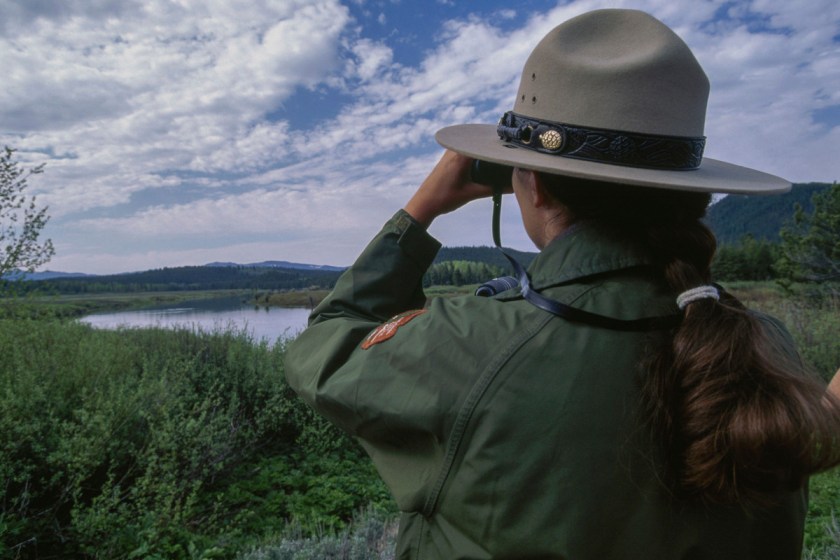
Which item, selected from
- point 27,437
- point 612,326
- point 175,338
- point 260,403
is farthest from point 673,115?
point 175,338

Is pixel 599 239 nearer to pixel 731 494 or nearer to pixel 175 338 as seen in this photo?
pixel 731 494

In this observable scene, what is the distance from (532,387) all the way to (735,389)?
30 cm

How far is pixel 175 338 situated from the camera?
29.7ft

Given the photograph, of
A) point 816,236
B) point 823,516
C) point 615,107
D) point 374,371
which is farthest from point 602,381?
point 816,236

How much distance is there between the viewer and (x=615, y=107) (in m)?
1.04

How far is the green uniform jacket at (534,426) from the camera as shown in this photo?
2.76 ft

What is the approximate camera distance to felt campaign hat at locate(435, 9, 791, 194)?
3.37ft

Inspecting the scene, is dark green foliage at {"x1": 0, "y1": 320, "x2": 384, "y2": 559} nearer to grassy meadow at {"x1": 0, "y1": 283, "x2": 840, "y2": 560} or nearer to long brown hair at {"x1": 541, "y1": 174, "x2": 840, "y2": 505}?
grassy meadow at {"x1": 0, "y1": 283, "x2": 840, "y2": 560}

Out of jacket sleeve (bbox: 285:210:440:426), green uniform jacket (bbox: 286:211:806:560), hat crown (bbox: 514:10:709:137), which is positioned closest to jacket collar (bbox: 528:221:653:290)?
green uniform jacket (bbox: 286:211:806:560)

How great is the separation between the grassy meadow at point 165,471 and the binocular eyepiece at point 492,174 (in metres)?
2.44

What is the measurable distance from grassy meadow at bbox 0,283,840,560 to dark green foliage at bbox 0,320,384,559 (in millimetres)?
15

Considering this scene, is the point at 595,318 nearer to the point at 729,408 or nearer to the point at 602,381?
the point at 602,381

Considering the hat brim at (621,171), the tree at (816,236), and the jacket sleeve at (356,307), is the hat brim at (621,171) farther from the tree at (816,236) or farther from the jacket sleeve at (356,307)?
the tree at (816,236)

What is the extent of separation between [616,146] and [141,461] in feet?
14.6
